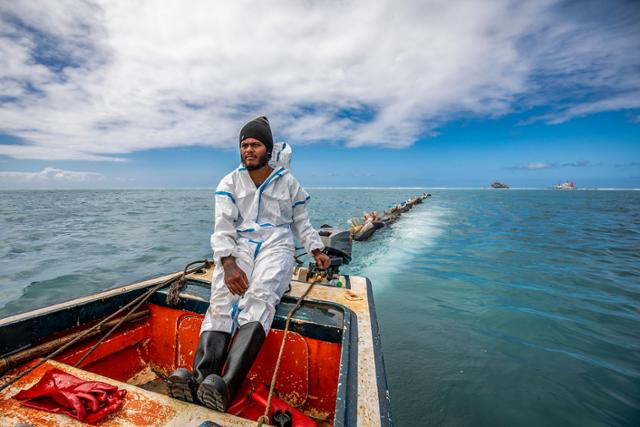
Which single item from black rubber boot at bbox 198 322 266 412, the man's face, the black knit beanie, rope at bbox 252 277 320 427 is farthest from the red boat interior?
the black knit beanie

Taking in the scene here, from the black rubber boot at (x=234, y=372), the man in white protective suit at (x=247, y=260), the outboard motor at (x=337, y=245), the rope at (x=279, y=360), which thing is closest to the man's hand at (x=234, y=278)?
the man in white protective suit at (x=247, y=260)

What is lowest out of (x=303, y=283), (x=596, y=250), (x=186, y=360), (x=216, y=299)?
(x=596, y=250)

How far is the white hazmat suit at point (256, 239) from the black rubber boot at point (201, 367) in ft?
0.31

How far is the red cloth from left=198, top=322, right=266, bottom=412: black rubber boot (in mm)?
448

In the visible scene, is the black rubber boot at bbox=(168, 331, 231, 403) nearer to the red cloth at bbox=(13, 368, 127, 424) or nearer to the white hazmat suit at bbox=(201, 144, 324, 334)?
the white hazmat suit at bbox=(201, 144, 324, 334)

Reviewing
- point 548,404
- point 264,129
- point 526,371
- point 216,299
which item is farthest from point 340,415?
point 526,371

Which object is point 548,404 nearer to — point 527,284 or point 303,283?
point 303,283

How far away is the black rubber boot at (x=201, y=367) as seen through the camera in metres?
1.37

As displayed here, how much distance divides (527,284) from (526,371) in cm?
374

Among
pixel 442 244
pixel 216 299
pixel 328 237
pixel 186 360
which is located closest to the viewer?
pixel 216 299

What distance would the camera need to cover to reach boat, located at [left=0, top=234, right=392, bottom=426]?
133cm

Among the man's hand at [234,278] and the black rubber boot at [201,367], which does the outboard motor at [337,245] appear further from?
the black rubber boot at [201,367]

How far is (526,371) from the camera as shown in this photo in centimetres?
346

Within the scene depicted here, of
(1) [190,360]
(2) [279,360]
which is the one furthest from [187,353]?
(2) [279,360]
